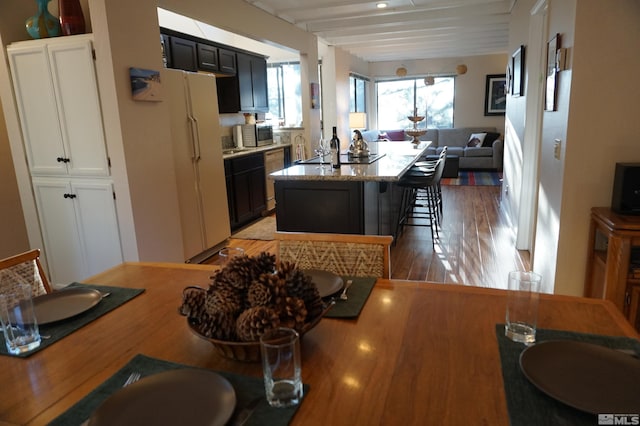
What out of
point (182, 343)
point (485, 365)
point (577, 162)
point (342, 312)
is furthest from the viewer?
point (577, 162)

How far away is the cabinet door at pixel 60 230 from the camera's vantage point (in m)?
3.25

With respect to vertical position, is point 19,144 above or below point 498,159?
above

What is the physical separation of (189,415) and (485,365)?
632 millimetres

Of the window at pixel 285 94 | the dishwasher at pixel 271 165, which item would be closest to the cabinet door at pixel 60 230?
the dishwasher at pixel 271 165

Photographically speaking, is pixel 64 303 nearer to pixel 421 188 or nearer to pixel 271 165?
pixel 421 188

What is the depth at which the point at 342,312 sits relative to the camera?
3.96 ft

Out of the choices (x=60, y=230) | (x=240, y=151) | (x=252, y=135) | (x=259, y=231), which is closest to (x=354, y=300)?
(x=60, y=230)

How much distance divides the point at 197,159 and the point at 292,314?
3.27 meters

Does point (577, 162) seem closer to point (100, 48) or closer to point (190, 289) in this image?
point (190, 289)

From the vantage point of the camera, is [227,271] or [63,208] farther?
[63,208]

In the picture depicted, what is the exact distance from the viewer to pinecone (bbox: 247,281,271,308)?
94cm

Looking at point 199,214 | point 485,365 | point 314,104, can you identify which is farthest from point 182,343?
point 314,104

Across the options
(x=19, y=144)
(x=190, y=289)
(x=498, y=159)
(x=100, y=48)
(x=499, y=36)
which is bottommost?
(x=498, y=159)

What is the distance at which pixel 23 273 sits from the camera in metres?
1.60
